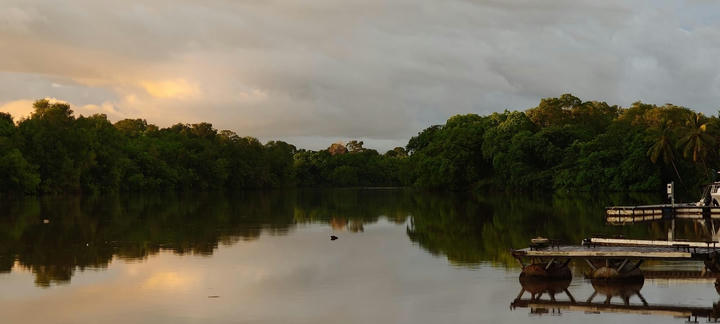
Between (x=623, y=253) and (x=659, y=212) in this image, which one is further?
(x=659, y=212)

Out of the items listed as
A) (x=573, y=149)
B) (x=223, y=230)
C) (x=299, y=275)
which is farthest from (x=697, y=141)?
(x=299, y=275)

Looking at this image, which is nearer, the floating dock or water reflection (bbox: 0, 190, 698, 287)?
the floating dock

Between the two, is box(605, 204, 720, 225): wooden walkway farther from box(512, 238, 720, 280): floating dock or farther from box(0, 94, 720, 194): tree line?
box(512, 238, 720, 280): floating dock

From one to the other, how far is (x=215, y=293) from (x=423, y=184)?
110m

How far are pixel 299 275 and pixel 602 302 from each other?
12.5 m

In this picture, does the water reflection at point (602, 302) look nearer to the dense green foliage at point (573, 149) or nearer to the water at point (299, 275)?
the water at point (299, 275)

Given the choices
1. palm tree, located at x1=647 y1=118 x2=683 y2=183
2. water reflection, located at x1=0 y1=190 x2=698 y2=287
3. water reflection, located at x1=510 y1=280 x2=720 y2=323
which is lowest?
water reflection, located at x1=510 y1=280 x2=720 y2=323

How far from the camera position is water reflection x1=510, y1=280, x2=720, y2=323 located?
22594mm

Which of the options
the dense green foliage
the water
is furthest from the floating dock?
the dense green foliage

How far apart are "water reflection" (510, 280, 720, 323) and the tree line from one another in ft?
209

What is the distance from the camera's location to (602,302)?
24031mm

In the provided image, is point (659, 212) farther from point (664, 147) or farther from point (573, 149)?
point (573, 149)

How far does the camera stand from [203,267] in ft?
109

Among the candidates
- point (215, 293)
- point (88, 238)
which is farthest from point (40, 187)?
point (215, 293)
